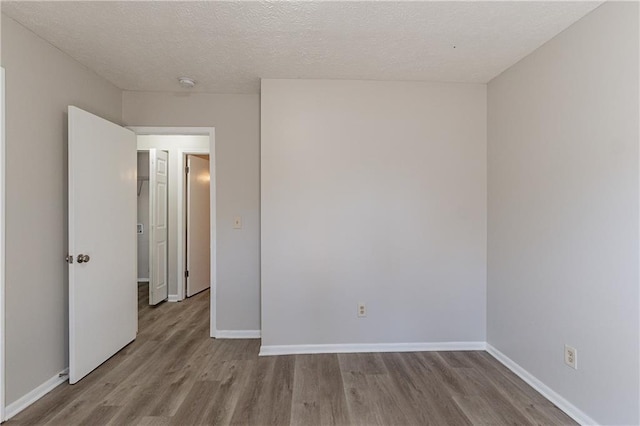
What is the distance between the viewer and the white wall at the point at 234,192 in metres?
3.04

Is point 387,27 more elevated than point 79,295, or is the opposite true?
point 387,27

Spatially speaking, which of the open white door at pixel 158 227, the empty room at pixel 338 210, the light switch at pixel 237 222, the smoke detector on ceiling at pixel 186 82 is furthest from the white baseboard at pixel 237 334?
the smoke detector on ceiling at pixel 186 82

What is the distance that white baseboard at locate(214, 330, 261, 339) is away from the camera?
9.91ft

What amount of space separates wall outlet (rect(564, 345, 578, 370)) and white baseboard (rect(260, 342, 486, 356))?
0.87 meters

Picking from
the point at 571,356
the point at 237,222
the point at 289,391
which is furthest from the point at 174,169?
the point at 571,356

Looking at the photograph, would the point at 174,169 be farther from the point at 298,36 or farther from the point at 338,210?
the point at 298,36

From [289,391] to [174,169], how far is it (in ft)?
11.0

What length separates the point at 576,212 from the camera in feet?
6.03

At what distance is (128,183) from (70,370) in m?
1.53

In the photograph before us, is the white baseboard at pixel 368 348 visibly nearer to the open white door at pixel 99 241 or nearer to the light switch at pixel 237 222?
the light switch at pixel 237 222

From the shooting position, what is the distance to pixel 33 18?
6.04 ft

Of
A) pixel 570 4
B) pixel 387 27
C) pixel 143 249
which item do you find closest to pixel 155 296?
pixel 143 249

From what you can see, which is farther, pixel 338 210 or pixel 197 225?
pixel 197 225

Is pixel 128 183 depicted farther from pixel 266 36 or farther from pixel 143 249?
pixel 143 249
